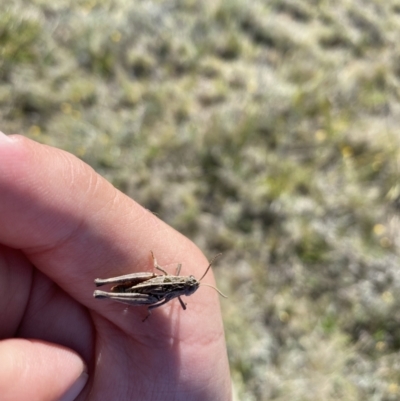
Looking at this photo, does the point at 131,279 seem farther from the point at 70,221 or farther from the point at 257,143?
the point at 257,143

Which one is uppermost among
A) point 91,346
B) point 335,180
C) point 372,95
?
point 372,95

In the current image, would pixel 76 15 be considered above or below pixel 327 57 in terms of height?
below

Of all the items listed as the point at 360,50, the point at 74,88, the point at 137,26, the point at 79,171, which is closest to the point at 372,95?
the point at 360,50

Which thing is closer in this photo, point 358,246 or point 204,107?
point 358,246

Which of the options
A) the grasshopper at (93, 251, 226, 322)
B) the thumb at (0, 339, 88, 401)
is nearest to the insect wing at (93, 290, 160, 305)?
the grasshopper at (93, 251, 226, 322)

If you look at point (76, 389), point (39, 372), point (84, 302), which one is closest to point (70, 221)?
point (84, 302)

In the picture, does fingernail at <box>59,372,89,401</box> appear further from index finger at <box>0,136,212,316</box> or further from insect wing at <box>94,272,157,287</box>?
insect wing at <box>94,272,157,287</box>

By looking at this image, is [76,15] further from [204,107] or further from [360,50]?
[360,50]
